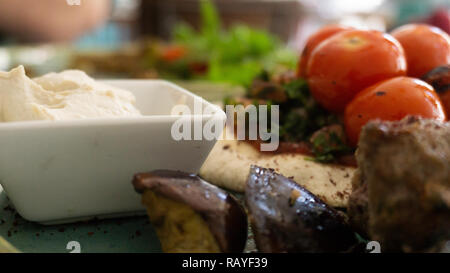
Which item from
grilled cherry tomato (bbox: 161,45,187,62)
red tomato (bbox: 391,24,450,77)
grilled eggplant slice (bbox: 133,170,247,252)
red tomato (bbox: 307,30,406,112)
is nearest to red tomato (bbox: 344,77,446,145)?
red tomato (bbox: 307,30,406,112)

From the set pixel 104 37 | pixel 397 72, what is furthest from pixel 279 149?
pixel 104 37

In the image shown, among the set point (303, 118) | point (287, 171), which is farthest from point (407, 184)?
point (303, 118)

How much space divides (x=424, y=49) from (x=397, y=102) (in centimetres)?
42

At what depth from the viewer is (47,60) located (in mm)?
4008

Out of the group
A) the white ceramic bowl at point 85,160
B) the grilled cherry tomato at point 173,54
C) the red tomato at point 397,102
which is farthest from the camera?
the grilled cherry tomato at point 173,54

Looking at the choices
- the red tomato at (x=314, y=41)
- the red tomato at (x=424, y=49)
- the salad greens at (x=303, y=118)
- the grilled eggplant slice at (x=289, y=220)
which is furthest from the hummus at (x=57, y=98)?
→ the red tomato at (x=424, y=49)

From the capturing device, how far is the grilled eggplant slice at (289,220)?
0.89 meters

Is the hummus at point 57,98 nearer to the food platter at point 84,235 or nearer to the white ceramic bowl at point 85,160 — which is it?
the white ceramic bowl at point 85,160

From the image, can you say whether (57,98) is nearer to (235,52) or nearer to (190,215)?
(190,215)

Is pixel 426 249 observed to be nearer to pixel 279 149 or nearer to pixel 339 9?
pixel 279 149

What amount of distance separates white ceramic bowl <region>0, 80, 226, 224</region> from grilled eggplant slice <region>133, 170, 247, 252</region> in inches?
6.2

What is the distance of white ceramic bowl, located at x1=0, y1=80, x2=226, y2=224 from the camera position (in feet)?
3.23

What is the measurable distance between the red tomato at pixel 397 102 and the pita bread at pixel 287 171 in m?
0.19

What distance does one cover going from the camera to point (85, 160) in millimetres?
1043
